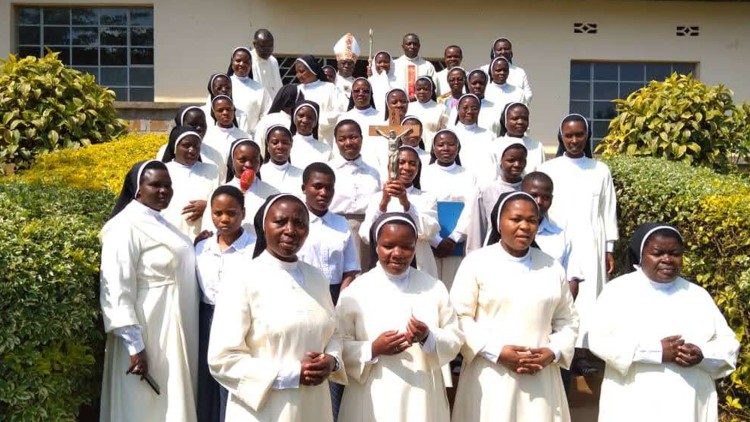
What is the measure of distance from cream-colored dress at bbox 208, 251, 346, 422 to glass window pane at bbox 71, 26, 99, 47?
36.2 ft

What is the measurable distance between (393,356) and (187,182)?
2835 mm

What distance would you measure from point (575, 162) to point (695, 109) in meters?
2.96

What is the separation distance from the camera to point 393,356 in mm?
4516

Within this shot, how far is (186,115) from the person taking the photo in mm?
7734

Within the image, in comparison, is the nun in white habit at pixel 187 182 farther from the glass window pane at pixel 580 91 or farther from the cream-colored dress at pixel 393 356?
the glass window pane at pixel 580 91

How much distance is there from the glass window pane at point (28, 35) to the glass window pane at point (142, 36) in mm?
1501

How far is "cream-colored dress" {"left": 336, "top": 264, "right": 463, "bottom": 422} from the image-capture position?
14.6 ft

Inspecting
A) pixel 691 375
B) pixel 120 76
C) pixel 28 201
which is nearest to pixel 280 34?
pixel 120 76

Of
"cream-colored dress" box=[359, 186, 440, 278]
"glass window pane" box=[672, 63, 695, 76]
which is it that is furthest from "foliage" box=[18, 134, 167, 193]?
"glass window pane" box=[672, 63, 695, 76]

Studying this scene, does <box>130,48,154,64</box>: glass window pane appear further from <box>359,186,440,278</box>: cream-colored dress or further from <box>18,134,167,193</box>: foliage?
<box>359,186,440,278</box>: cream-colored dress

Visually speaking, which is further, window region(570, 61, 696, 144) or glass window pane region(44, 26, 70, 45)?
window region(570, 61, 696, 144)

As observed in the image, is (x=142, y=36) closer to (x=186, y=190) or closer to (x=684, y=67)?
(x=186, y=190)

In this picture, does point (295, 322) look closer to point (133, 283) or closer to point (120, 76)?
point (133, 283)

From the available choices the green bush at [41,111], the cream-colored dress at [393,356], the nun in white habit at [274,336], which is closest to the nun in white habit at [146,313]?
the nun in white habit at [274,336]
